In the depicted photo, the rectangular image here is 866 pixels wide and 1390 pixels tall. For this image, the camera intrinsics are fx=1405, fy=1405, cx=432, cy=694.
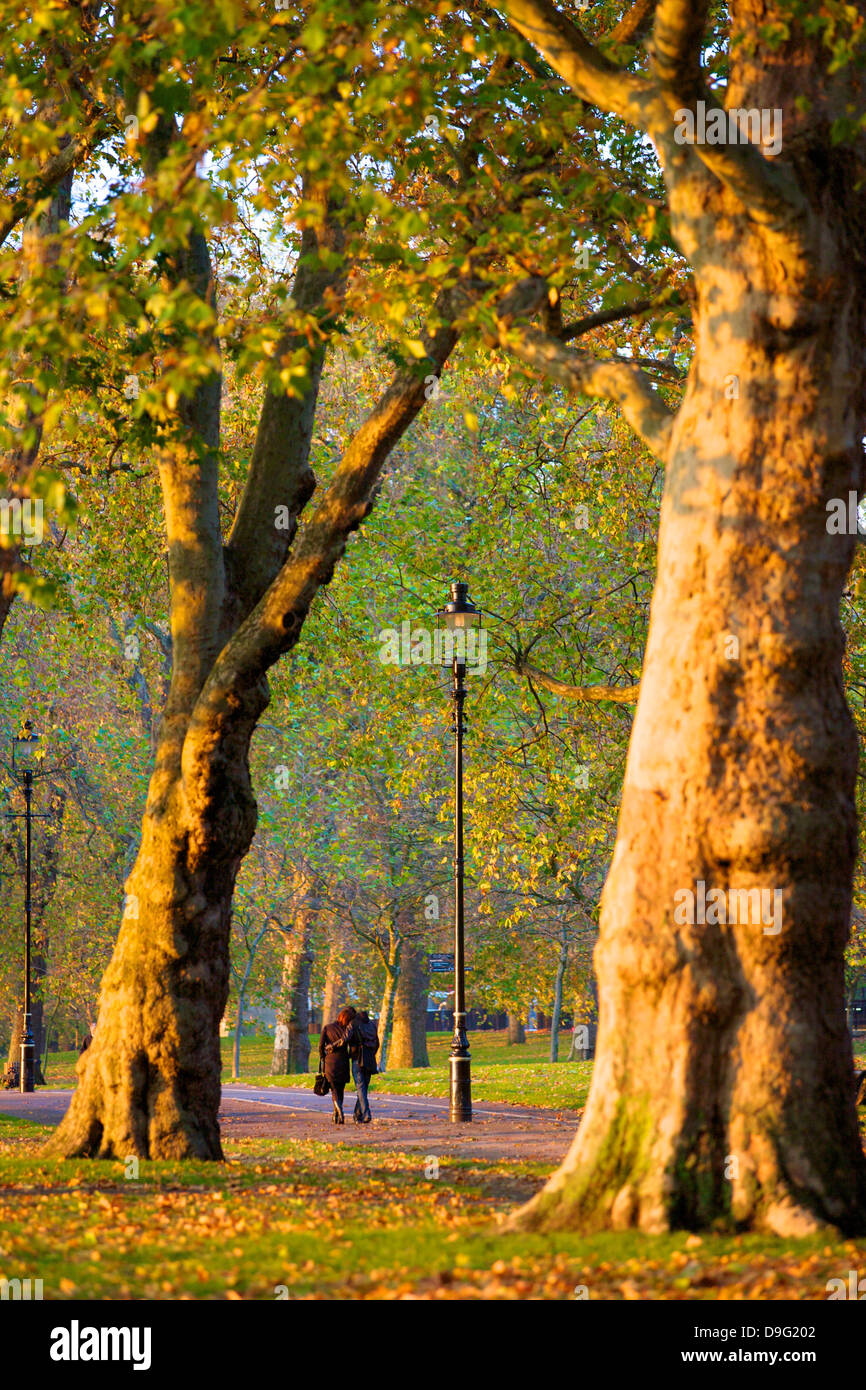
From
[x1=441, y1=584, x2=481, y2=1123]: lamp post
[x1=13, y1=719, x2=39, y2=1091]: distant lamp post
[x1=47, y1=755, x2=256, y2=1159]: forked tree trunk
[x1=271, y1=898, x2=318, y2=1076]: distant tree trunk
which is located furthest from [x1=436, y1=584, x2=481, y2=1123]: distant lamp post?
[x1=271, y1=898, x2=318, y2=1076]: distant tree trunk

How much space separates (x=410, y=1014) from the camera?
1523 inches

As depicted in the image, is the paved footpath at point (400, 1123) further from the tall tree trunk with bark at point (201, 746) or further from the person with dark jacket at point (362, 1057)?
the tall tree trunk with bark at point (201, 746)

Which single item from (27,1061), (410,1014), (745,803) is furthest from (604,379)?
(410,1014)

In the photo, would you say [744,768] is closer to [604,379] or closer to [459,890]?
[604,379]

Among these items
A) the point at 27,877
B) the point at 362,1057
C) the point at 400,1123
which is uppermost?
the point at 27,877

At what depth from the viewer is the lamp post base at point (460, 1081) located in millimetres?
19672

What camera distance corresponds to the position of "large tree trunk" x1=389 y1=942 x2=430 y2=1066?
3825cm

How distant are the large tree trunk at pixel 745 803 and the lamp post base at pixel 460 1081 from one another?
1259 cm

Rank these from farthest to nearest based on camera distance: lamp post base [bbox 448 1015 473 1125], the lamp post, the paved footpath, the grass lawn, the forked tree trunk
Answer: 1. lamp post base [bbox 448 1015 473 1125]
2. the lamp post
3. the paved footpath
4. the forked tree trunk
5. the grass lawn

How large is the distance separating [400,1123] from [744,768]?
1421cm

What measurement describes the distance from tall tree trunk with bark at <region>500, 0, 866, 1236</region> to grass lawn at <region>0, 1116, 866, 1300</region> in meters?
0.47

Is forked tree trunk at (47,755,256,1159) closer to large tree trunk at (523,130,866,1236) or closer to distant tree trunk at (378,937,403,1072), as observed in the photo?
large tree trunk at (523,130,866,1236)
